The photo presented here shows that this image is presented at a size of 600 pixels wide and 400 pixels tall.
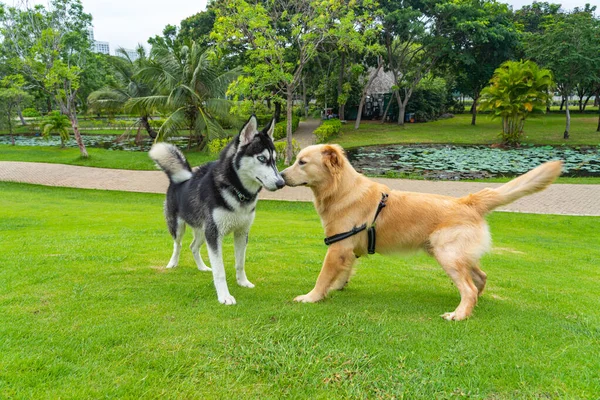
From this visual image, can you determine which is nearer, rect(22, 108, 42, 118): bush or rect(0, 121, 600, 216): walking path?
rect(0, 121, 600, 216): walking path

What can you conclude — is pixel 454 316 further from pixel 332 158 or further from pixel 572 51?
pixel 572 51

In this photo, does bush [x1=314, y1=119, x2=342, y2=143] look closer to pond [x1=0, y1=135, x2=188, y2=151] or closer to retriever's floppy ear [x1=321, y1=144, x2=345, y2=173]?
pond [x1=0, y1=135, x2=188, y2=151]

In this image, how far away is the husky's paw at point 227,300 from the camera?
12.1 ft

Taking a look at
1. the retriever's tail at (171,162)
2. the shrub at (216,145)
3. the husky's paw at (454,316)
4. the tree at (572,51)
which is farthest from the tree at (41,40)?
the tree at (572,51)

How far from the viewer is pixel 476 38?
30922 mm

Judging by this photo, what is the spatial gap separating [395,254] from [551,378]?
5.79ft

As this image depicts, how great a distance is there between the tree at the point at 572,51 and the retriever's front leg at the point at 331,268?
30.8 metres

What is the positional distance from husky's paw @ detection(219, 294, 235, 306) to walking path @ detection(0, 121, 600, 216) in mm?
9468

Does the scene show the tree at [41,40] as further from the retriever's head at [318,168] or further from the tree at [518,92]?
the tree at [518,92]

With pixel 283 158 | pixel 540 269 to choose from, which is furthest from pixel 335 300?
pixel 283 158

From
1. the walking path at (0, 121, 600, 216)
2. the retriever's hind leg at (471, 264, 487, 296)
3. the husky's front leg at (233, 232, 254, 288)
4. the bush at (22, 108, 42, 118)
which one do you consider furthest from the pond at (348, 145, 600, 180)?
the bush at (22, 108, 42, 118)

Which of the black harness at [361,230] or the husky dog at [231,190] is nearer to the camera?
the husky dog at [231,190]

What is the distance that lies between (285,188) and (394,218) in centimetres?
1153

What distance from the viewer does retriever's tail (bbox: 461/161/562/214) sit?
343cm
